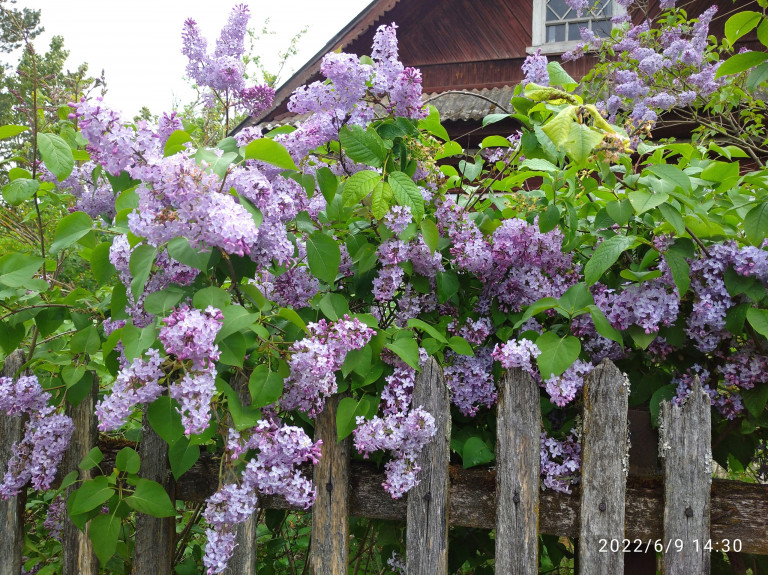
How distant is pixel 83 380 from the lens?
5.82 ft

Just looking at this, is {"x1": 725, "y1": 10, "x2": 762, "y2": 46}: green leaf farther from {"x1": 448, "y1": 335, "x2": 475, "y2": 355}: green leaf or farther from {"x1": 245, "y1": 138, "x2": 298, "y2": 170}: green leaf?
{"x1": 245, "y1": 138, "x2": 298, "y2": 170}: green leaf

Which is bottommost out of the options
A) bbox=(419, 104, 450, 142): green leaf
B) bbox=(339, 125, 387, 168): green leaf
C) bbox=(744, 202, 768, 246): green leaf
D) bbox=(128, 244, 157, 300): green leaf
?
bbox=(128, 244, 157, 300): green leaf

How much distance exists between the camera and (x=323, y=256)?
152cm

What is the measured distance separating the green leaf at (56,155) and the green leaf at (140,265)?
1.11 feet

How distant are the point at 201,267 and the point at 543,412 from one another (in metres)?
0.97

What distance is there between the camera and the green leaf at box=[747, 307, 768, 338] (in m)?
1.41

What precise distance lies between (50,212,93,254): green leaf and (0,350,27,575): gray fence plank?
2.53ft

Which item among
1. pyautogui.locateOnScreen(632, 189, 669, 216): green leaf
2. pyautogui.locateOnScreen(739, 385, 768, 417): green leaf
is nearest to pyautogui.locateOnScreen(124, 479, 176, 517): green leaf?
pyautogui.locateOnScreen(632, 189, 669, 216): green leaf

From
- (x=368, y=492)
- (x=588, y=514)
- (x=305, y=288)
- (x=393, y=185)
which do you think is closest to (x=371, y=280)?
(x=305, y=288)

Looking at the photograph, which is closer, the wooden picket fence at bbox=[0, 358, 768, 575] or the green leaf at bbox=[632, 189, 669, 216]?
the green leaf at bbox=[632, 189, 669, 216]

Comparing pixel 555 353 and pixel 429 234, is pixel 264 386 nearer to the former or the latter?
pixel 429 234

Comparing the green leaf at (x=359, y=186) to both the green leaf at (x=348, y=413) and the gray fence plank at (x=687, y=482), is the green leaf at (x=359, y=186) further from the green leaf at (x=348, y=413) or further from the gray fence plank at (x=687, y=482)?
the gray fence plank at (x=687, y=482)

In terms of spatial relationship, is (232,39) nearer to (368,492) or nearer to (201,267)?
(201,267)

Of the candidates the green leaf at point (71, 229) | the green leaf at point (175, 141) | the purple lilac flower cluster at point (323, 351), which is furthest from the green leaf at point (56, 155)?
the purple lilac flower cluster at point (323, 351)
